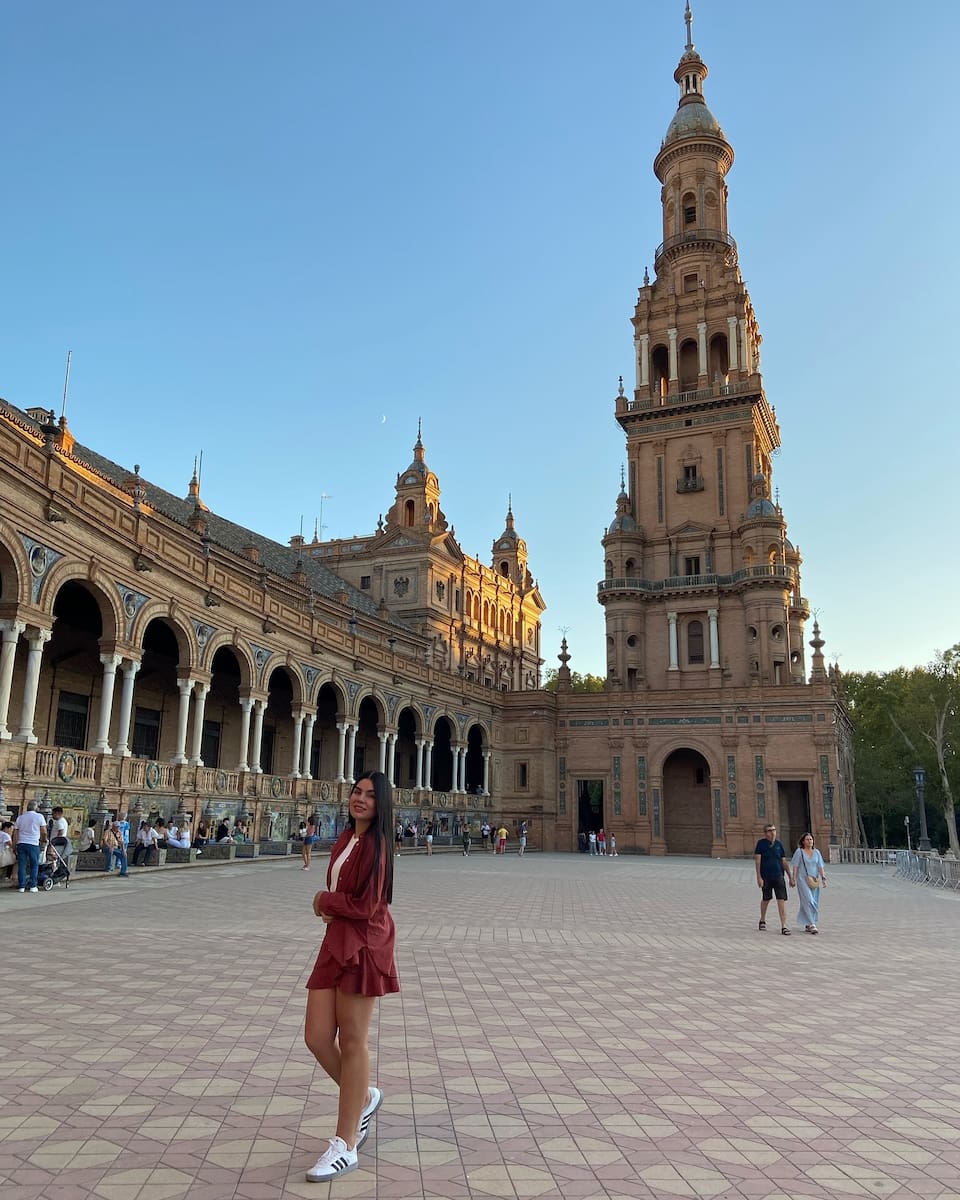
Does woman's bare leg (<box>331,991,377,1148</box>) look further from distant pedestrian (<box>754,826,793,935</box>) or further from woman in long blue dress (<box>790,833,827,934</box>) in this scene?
distant pedestrian (<box>754,826,793,935</box>)

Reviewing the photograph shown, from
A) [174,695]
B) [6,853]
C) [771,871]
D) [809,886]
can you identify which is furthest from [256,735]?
[809,886]

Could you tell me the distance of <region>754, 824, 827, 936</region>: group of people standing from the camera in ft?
46.7

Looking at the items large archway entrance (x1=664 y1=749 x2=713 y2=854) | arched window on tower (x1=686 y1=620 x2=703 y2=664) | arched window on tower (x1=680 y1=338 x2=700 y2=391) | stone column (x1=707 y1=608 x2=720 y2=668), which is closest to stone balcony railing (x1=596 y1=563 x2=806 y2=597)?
stone column (x1=707 y1=608 x2=720 y2=668)

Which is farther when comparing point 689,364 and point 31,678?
point 689,364

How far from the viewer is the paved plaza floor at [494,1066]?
438cm

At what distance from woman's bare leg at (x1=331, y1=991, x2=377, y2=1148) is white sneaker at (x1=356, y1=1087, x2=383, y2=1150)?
80 mm

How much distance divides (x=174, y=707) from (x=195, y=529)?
6.90 metres

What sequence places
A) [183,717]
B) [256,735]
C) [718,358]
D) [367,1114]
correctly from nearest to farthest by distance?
[367,1114] → [183,717] → [256,735] → [718,358]

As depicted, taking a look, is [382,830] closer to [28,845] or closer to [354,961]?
[354,961]

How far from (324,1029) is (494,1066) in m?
2.11

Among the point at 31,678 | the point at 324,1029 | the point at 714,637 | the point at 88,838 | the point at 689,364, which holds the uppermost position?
the point at 689,364

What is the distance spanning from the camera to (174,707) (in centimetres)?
3131

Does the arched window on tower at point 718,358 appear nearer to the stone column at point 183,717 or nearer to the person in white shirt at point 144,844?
the stone column at point 183,717

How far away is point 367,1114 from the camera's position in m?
4.77
